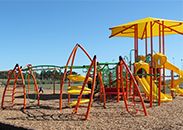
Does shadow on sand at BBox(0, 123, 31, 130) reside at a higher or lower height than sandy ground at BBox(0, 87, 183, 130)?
lower

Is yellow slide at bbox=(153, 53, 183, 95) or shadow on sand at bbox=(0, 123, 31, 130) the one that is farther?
yellow slide at bbox=(153, 53, 183, 95)

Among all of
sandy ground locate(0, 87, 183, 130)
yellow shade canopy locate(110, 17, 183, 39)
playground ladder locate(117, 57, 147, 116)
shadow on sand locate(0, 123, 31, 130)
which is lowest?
shadow on sand locate(0, 123, 31, 130)

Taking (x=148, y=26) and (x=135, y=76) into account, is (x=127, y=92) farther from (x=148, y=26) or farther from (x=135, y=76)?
(x=148, y=26)

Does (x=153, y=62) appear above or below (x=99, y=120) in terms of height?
above

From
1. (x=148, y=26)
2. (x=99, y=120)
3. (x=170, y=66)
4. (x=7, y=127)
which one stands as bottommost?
(x=7, y=127)

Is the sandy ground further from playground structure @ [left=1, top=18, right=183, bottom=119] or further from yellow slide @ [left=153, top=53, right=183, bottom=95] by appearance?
yellow slide @ [left=153, top=53, right=183, bottom=95]

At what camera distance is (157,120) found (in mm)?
7953

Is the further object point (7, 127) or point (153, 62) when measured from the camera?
point (153, 62)

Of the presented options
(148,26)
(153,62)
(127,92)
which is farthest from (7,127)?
(148,26)

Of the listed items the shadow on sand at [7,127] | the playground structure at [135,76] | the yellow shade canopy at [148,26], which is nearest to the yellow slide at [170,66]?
the playground structure at [135,76]

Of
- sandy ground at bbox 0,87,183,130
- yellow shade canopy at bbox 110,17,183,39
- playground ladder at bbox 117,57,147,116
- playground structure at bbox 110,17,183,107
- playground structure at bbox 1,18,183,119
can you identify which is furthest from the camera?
yellow shade canopy at bbox 110,17,183,39

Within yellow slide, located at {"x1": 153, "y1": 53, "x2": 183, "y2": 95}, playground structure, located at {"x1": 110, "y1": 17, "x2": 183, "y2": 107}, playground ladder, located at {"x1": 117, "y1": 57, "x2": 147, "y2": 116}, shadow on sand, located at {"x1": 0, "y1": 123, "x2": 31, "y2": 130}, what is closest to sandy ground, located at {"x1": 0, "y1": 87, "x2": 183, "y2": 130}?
shadow on sand, located at {"x1": 0, "y1": 123, "x2": 31, "y2": 130}

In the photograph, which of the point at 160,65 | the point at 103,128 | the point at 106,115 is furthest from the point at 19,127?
the point at 160,65

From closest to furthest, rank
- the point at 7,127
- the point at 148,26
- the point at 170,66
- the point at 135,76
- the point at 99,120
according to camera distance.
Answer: the point at 7,127 < the point at 99,120 < the point at 135,76 < the point at 170,66 < the point at 148,26
